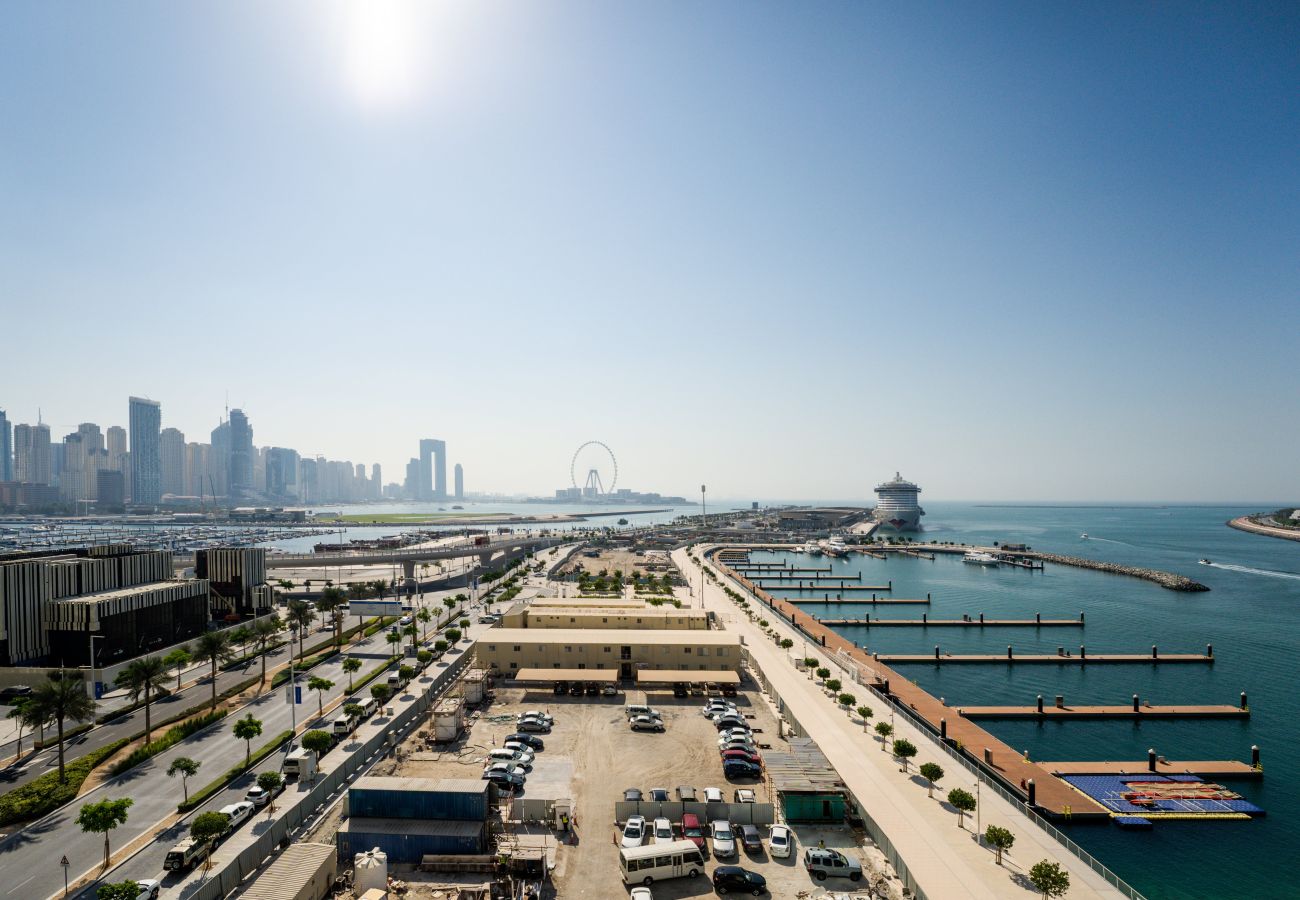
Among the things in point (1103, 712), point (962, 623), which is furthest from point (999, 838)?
point (962, 623)

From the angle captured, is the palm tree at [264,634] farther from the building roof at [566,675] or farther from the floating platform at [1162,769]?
the floating platform at [1162,769]

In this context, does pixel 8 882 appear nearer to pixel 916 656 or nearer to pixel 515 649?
pixel 515 649

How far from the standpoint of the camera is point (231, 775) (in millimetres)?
22000

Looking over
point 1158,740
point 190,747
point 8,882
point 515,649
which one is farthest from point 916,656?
point 8,882

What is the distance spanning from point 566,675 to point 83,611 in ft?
80.7

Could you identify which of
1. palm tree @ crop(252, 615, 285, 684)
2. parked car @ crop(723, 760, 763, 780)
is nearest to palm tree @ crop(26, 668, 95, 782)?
palm tree @ crop(252, 615, 285, 684)

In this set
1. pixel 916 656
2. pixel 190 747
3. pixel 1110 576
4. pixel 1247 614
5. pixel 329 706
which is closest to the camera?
pixel 190 747

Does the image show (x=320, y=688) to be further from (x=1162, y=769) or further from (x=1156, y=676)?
(x=1156, y=676)

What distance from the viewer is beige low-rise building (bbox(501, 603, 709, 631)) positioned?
41.2 meters

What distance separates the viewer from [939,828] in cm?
1838

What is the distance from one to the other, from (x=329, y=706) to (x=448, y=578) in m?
42.2

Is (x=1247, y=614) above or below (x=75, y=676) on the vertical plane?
below

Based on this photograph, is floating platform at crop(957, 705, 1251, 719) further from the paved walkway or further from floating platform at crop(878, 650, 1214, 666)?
floating platform at crop(878, 650, 1214, 666)

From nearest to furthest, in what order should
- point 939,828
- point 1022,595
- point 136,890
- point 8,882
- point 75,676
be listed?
1. point 136,890
2. point 8,882
3. point 939,828
4. point 75,676
5. point 1022,595
